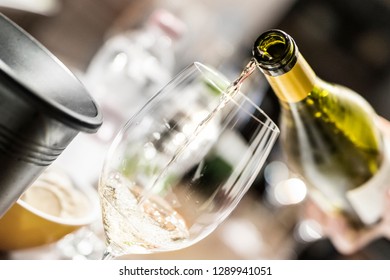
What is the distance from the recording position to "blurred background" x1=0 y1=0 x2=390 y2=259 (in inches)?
44.4

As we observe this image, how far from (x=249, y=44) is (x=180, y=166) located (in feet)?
6.54

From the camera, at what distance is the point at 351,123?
2.74 feet

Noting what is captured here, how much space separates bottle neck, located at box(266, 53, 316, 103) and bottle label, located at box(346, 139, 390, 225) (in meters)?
0.19

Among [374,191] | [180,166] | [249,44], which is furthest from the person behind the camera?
[249,44]

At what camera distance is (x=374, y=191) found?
2.60 ft

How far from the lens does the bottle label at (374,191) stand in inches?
31.3

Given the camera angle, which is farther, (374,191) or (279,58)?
(374,191)

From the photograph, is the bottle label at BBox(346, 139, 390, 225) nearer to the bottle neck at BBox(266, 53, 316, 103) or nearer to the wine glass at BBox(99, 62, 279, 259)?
the bottle neck at BBox(266, 53, 316, 103)

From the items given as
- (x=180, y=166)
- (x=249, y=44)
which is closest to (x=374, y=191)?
(x=180, y=166)

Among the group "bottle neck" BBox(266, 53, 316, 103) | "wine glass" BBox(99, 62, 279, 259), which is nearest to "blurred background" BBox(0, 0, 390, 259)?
"wine glass" BBox(99, 62, 279, 259)

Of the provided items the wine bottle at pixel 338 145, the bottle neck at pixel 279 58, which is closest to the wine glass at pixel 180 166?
the bottle neck at pixel 279 58

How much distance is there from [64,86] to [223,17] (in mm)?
2061

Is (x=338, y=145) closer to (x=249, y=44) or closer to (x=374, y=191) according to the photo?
(x=374, y=191)

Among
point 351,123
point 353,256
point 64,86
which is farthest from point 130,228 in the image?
point 353,256
